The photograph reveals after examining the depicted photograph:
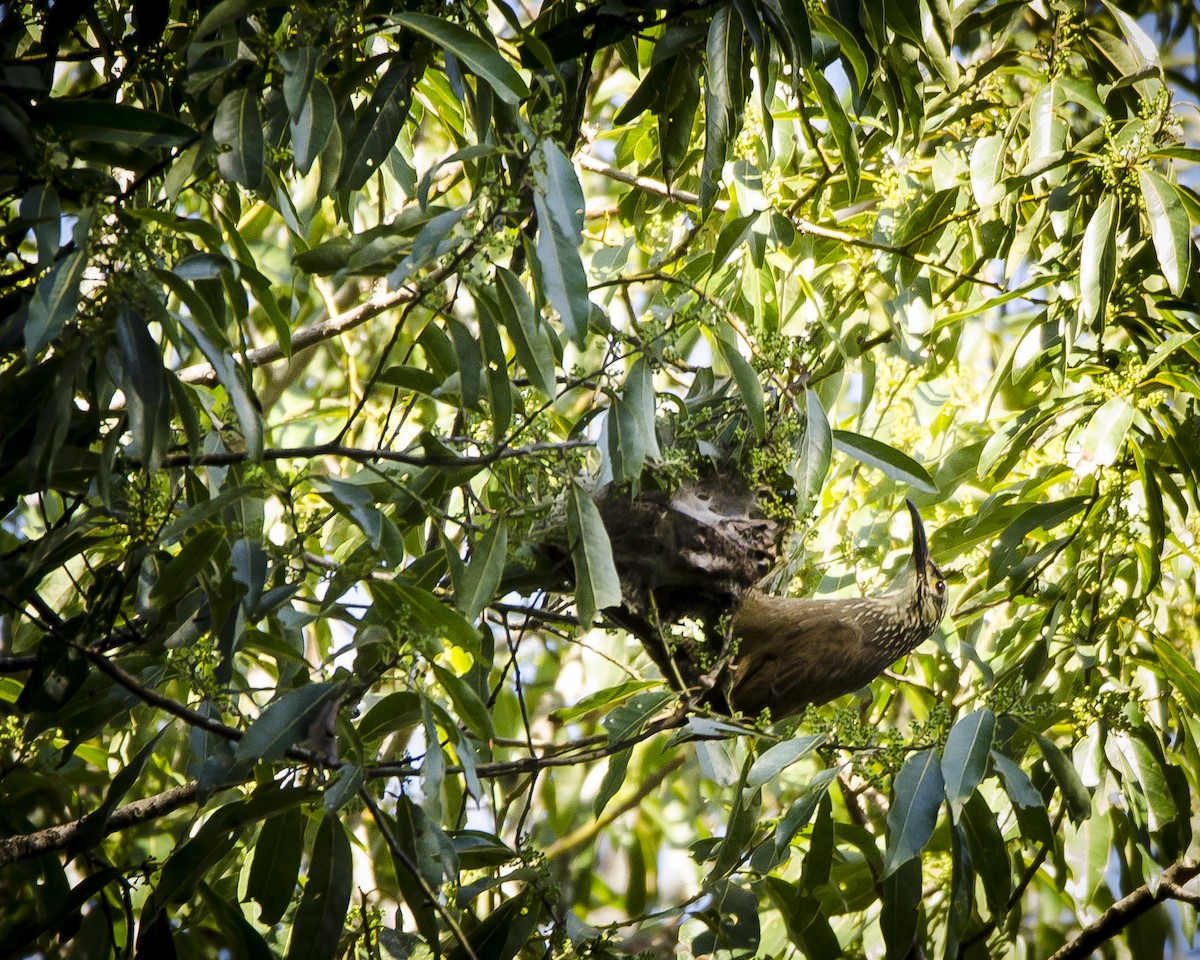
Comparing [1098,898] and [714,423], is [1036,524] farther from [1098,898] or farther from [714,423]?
[1098,898]

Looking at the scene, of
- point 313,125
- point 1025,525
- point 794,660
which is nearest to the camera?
point 313,125

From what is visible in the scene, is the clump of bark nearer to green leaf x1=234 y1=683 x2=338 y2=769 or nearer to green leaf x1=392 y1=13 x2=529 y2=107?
green leaf x1=234 y1=683 x2=338 y2=769

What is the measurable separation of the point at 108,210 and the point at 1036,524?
1612 mm

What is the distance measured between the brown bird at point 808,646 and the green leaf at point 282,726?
30.3 inches

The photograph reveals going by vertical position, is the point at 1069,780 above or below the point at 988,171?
below

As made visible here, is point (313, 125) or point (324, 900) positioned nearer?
point (313, 125)

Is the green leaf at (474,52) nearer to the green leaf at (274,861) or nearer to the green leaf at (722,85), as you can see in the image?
the green leaf at (722,85)

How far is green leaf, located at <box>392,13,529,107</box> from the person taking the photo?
1.38 metres

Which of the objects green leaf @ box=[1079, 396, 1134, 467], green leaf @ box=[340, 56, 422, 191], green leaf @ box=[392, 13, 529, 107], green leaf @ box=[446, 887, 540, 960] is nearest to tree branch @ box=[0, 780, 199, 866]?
green leaf @ box=[446, 887, 540, 960]

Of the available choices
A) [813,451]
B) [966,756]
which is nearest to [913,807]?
[966,756]

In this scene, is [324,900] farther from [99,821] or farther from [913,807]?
[913,807]

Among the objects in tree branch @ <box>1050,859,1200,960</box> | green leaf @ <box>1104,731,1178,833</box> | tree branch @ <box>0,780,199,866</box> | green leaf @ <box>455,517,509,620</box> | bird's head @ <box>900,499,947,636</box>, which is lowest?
tree branch @ <box>1050,859,1200,960</box>

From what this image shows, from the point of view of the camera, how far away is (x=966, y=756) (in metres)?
1.65

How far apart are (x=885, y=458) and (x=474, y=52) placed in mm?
966
